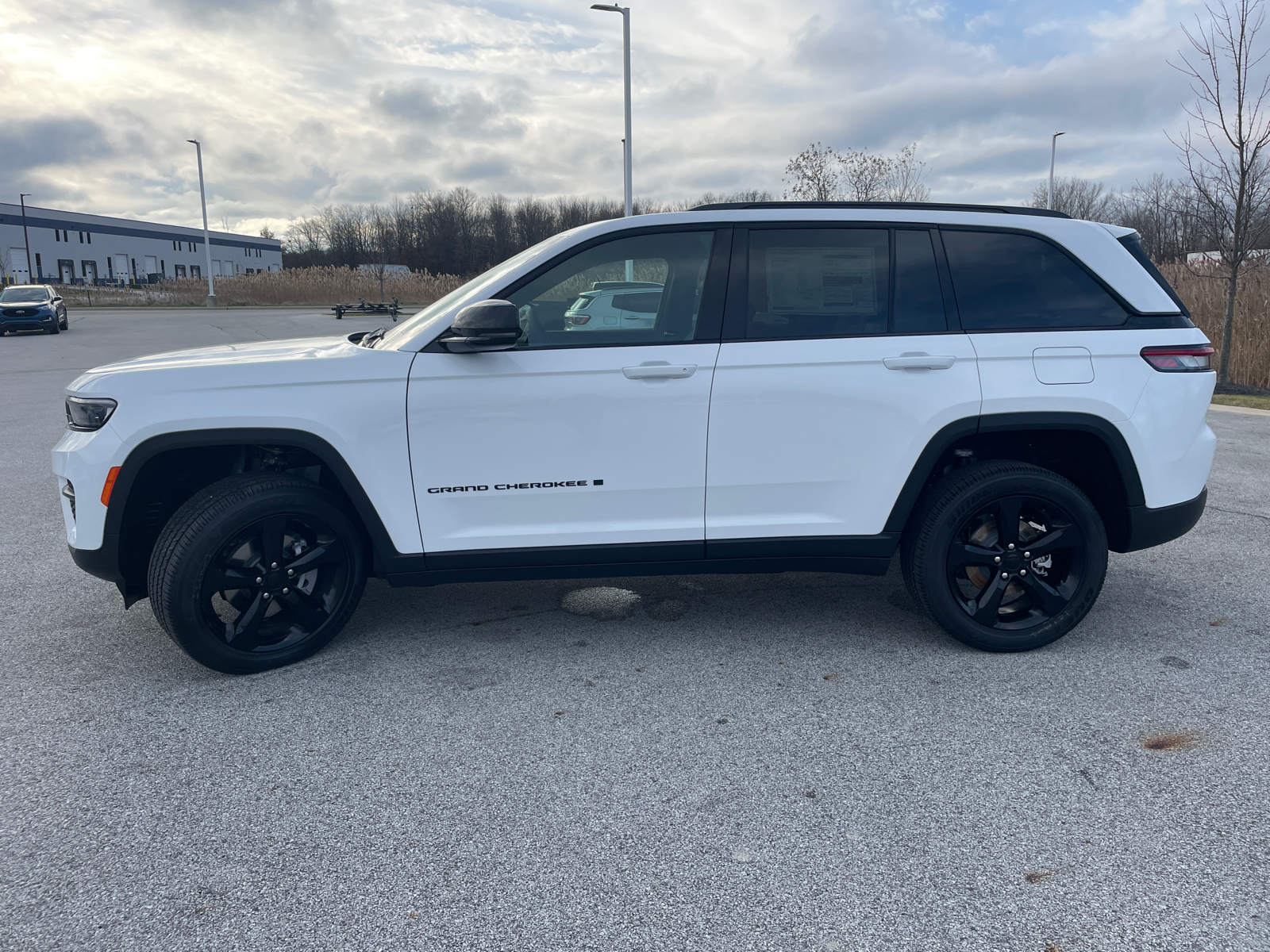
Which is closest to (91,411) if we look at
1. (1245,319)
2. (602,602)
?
(602,602)

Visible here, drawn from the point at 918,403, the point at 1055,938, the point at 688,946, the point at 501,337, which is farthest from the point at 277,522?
the point at 1055,938

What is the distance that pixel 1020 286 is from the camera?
3.83m

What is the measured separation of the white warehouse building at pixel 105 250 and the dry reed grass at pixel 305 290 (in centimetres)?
2876

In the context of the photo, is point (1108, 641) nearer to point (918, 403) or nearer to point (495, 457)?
point (918, 403)

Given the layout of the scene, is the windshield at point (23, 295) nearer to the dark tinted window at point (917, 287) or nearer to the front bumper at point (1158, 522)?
the dark tinted window at point (917, 287)

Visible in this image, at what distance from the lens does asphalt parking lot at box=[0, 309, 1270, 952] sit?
2219mm

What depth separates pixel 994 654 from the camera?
3879 mm

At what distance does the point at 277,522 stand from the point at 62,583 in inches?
85.2

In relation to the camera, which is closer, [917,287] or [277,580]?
[277,580]

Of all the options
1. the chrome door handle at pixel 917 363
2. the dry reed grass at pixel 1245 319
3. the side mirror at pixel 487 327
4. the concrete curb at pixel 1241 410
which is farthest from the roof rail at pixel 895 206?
the dry reed grass at pixel 1245 319

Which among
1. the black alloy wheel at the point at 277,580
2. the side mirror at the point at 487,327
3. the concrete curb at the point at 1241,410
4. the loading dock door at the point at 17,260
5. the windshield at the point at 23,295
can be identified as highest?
the loading dock door at the point at 17,260

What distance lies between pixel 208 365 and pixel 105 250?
105m

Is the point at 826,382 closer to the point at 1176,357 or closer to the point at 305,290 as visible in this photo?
the point at 1176,357

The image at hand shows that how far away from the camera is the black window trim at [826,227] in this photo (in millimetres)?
3691
